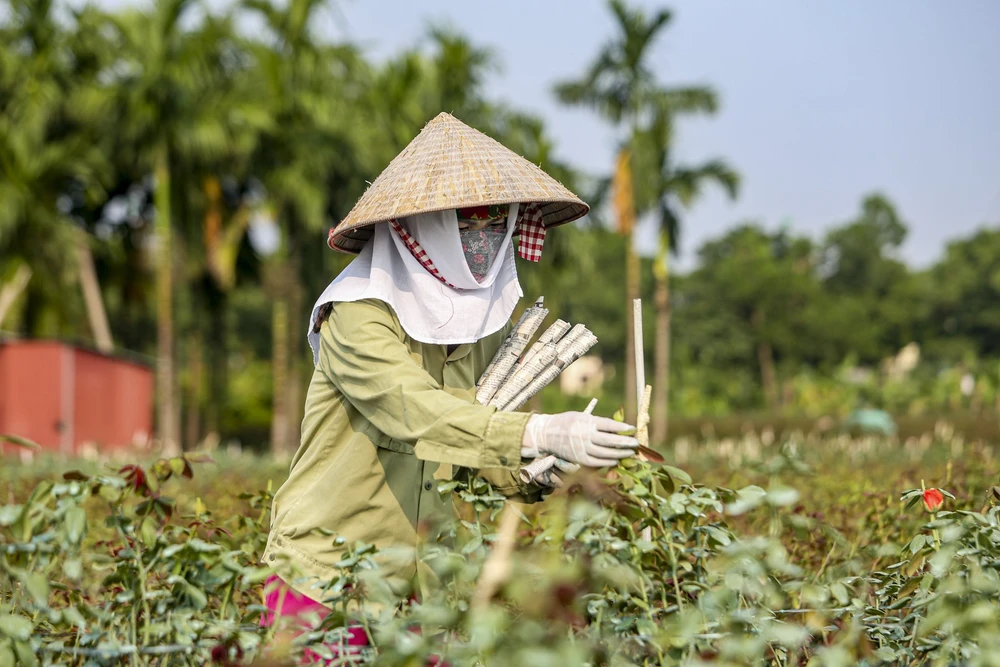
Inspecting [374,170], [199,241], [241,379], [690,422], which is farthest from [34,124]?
[241,379]

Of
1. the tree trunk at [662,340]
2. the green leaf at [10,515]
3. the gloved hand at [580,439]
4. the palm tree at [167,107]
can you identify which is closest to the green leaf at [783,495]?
the gloved hand at [580,439]

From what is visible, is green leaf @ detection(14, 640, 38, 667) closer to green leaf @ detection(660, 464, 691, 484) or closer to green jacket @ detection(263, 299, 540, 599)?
green jacket @ detection(263, 299, 540, 599)

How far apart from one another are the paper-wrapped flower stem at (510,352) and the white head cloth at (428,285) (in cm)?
11

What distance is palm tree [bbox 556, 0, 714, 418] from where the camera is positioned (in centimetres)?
2092

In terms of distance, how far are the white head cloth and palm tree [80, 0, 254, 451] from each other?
15.9m

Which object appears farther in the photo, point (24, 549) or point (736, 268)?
point (736, 268)

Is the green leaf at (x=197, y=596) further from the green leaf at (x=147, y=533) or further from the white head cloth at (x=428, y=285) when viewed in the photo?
the white head cloth at (x=428, y=285)

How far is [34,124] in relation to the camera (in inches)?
776

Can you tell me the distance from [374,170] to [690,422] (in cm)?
831

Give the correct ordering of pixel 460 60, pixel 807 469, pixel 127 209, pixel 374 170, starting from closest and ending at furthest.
Result: pixel 807 469 < pixel 460 60 < pixel 374 170 < pixel 127 209

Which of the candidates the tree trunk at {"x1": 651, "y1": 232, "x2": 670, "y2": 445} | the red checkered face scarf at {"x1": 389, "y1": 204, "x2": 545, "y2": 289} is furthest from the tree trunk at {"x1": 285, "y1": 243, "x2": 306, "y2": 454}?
the red checkered face scarf at {"x1": 389, "y1": 204, "x2": 545, "y2": 289}

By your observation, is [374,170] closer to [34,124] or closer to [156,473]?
[34,124]

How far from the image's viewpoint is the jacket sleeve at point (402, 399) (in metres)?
2.19

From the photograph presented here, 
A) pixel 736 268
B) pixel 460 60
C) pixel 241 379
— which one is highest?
pixel 460 60
